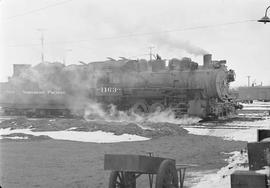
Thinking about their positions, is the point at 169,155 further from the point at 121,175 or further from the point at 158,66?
the point at 158,66

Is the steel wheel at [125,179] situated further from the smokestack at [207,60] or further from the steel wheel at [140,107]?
the smokestack at [207,60]

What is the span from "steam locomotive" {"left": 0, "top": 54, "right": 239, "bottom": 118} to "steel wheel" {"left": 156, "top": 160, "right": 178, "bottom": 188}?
789 inches

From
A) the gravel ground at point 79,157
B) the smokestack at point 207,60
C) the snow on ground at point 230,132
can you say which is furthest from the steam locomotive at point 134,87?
the gravel ground at point 79,157

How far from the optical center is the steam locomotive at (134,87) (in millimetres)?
27922

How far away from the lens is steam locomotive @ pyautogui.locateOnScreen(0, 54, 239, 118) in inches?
1099

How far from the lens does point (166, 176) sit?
702 centimetres

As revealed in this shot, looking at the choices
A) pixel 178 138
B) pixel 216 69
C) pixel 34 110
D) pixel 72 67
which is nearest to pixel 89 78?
pixel 72 67

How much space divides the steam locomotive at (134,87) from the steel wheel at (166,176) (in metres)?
20.1

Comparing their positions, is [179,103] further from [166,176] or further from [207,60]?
[166,176]

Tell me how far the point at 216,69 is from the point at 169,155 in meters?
15.5

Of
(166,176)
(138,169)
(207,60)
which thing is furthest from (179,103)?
(138,169)

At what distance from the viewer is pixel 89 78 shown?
31672 mm

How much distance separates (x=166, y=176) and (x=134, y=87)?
22.7m

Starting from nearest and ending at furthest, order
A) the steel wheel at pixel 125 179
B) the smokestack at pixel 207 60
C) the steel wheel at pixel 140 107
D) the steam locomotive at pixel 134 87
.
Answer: the steel wheel at pixel 125 179, the steam locomotive at pixel 134 87, the steel wheel at pixel 140 107, the smokestack at pixel 207 60
